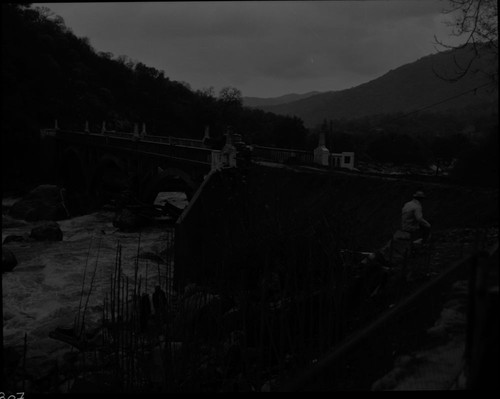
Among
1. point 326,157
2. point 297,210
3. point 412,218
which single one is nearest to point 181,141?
point 326,157

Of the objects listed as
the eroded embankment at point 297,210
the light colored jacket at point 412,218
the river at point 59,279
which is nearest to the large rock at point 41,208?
the river at point 59,279

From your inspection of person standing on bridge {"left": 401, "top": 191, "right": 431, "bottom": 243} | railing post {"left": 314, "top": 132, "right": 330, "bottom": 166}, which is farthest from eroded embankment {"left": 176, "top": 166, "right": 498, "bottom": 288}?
railing post {"left": 314, "top": 132, "right": 330, "bottom": 166}

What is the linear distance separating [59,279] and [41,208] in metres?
15.9

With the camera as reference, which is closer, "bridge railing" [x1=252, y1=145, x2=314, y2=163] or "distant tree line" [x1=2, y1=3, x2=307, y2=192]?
"bridge railing" [x1=252, y1=145, x2=314, y2=163]

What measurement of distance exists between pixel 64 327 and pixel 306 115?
152 m

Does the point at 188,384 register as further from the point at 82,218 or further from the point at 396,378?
the point at 82,218

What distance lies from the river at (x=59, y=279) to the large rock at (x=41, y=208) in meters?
1.88

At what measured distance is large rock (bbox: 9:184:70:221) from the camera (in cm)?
3209

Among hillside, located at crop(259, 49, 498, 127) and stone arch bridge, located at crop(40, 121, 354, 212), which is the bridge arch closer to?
stone arch bridge, located at crop(40, 121, 354, 212)

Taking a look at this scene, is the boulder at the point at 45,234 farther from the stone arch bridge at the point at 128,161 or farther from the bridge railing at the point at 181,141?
the bridge railing at the point at 181,141

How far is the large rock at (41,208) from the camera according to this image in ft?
105

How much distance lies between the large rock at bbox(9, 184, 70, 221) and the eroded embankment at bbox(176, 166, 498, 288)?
18.7m

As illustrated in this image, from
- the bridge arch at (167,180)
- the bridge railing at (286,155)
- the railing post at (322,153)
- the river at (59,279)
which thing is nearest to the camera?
the river at (59,279)

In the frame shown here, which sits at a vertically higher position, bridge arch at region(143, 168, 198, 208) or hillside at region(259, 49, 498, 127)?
hillside at region(259, 49, 498, 127)
